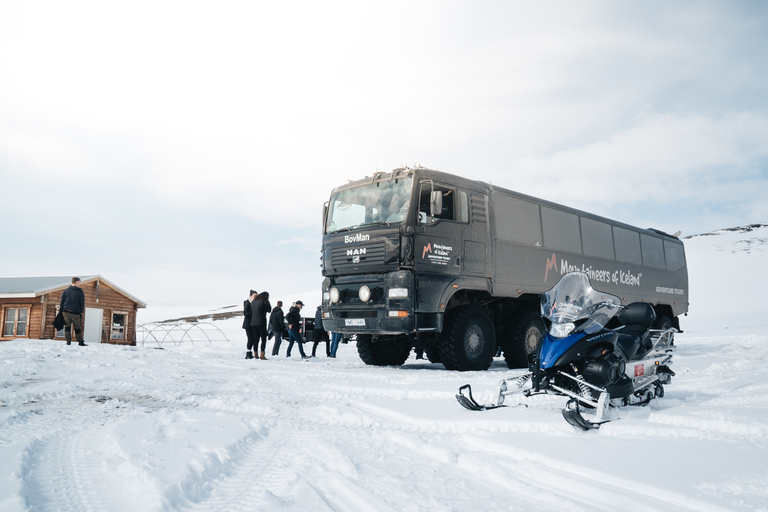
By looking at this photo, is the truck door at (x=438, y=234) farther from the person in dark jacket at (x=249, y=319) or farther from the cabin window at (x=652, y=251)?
the cabin window at (x=652, y=251)

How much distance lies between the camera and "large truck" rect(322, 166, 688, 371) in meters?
8.80

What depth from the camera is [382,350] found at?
11195mm

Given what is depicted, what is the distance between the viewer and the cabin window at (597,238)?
12352 millimetres

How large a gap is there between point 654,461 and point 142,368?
7988 millimetres

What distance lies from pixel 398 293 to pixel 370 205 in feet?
6.17

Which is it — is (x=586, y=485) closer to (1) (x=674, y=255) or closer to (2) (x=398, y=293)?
(2) (x=398, y=293)

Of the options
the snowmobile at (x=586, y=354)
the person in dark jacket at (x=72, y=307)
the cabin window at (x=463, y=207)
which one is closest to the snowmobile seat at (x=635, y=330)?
the snowmobile at (x=586, y=354)

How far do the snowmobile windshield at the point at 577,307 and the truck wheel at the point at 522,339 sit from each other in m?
5.45

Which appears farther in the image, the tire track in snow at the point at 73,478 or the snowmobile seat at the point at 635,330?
the snowmobile seat at the point at 635,330

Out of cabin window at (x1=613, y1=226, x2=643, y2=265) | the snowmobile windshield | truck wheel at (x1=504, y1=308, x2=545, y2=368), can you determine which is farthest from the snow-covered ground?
cabin window at (x1=613, y1=226, x2=643, y2=265)

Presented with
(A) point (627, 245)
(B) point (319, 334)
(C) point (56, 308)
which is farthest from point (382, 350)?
(C) point (56, 308)

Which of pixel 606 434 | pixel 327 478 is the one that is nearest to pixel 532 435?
pixel 606 434

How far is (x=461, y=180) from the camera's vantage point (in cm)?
972

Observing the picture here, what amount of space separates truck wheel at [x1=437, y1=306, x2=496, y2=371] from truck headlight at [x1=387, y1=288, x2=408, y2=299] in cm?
122
